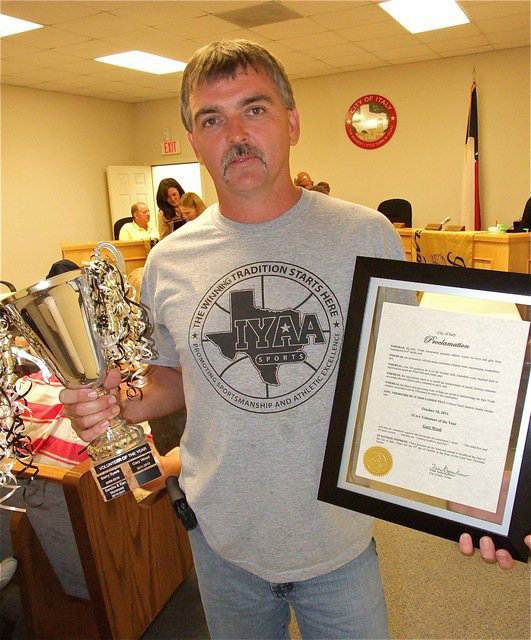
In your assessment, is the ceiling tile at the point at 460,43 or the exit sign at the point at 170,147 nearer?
the ceiling tile at the point at 460,43

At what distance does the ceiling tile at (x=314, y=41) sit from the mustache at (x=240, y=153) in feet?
17.8

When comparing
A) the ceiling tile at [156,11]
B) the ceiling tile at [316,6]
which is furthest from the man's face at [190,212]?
the ceiling tile at [316,6]

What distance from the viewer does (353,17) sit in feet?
17.6

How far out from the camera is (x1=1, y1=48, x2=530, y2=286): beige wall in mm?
7270

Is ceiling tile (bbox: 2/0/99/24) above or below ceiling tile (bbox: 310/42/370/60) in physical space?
below

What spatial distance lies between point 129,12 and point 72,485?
4.61m

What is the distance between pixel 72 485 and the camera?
5.24 feet

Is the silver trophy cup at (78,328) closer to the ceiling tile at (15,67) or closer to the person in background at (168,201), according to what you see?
the person in background at (168,201)

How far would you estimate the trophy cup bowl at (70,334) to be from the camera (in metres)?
0.98

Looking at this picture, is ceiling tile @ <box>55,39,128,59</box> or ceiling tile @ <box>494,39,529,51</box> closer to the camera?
ceiling tile @ <box>55,39,128,59</box>

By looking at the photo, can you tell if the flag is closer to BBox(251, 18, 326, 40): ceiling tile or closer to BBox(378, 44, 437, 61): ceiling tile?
BBox(378, 44, 437, 61): ceiling tile

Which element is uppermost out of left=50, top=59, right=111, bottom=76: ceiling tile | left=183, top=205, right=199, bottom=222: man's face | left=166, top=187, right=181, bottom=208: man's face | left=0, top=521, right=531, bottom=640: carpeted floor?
left=50, top=59, right=111, bottom=76: ceiling tile

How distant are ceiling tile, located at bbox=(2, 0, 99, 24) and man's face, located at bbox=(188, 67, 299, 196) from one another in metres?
4.18

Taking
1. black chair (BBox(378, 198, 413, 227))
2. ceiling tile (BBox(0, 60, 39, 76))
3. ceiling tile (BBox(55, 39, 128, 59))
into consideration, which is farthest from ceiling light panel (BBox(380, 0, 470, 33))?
ceiling tile (BBox(0, 60, 39, 76))
